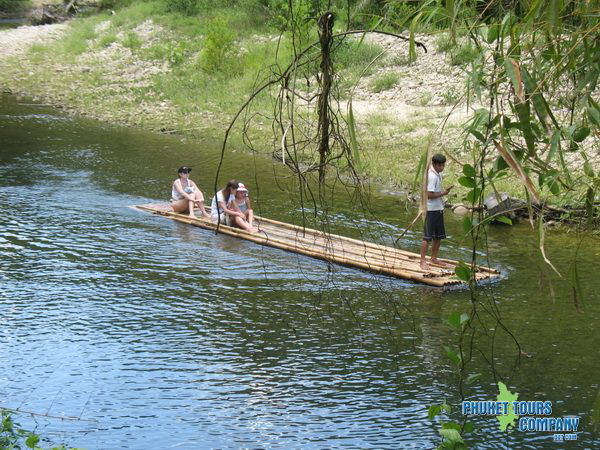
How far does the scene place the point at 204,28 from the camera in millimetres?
27438

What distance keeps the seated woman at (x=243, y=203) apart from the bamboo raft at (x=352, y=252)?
0.23m

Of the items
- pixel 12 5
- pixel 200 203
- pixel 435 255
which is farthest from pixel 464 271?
pixel 12 5

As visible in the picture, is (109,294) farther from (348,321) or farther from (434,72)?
(434,72)

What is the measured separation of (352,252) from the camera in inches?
415

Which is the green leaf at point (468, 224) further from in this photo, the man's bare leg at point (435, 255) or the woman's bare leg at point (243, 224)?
the woman's bare leg at point (243, 224)

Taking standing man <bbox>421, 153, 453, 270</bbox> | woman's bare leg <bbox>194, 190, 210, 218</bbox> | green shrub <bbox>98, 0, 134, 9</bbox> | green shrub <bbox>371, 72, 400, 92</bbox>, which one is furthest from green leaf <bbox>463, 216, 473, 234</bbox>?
green shrub <bbox>98, 0, 134, 9</bbox>

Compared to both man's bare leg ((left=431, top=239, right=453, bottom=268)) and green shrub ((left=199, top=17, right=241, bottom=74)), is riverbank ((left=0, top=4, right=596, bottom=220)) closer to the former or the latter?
green shrub ((left=199, top=17, right=241, bottom=74))

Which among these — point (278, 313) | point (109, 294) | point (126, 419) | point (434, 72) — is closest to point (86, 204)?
point (109, 294)

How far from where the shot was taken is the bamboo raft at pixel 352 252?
9.70m

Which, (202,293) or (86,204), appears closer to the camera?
(202,293)

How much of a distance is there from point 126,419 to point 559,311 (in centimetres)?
467

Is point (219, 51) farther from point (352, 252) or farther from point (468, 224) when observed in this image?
point (468, 224)

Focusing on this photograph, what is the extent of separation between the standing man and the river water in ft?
1.89

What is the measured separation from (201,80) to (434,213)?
14.9 m
